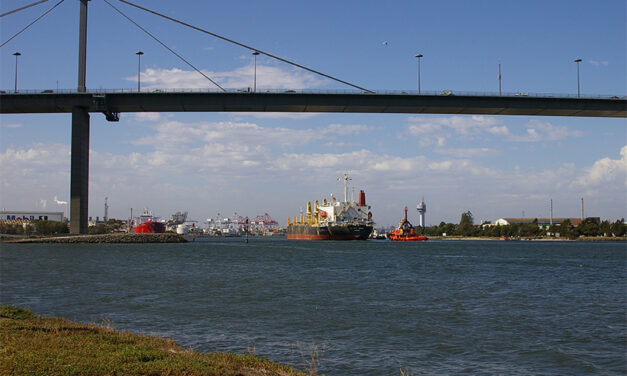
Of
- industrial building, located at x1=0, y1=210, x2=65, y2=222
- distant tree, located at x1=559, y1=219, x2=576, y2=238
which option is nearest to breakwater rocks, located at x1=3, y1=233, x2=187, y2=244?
industrial building, located at x1=0, y1=210, x2=65, y2=222

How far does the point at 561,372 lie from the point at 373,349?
4.70m

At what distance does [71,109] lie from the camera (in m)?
76.5

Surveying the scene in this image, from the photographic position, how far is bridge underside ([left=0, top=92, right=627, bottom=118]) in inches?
2849

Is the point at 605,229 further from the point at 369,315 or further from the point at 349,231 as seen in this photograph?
the point at 369,315

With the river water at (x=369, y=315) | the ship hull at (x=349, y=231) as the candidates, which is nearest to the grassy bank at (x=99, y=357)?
the river water at (x=369, y=315)

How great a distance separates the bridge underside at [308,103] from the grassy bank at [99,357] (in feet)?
201

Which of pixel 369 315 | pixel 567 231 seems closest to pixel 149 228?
pixel 567 231

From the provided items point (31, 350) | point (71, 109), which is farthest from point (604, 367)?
point (71, 109)

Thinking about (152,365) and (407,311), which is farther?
(407,311)

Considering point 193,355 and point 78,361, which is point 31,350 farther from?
point 193,355

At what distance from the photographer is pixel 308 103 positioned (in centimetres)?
7288

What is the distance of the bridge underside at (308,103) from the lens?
72.4 m

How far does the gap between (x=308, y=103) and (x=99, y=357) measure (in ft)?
212

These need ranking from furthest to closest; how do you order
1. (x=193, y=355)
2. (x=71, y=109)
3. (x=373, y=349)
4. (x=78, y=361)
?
(x=71, y=109) → (x=373, y=349) → (x=193, y=355) → (x=78, y=361)
